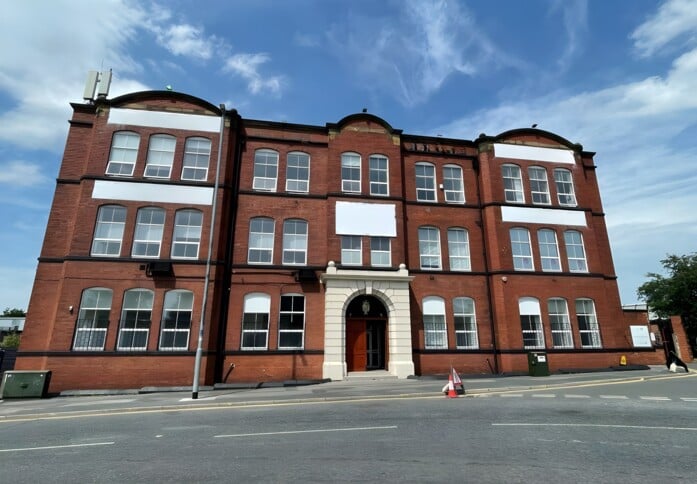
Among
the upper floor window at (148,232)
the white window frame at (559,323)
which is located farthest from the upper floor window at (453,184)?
the upper floor window at (148,232)

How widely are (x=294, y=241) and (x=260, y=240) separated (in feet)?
5.83

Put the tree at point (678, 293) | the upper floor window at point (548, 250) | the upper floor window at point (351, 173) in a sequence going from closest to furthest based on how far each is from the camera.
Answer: the upper floor window at point (351, 173)
the upper floor window at point (548, 250)
the tree at point (678, 293)

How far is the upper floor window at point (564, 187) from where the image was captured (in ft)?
75.4

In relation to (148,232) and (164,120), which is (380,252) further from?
(164,120)

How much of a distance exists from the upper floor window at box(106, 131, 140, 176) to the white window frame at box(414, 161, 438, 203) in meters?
15.6

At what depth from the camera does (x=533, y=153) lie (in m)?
23.2

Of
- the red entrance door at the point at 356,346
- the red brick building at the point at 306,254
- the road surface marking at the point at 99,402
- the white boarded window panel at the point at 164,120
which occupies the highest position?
the white boarded window panel at the point at 164,120

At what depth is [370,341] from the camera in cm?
1958

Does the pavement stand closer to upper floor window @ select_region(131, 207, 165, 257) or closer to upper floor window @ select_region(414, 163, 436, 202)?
upper floor window @ select_region(131, 207, 165, 257)

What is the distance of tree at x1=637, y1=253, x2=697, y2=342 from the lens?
35.1m

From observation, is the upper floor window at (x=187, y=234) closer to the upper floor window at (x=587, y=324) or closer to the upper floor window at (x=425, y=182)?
the upper floor window at (x=425, y=182)

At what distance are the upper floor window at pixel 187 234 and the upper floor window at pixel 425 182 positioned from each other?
1232cm

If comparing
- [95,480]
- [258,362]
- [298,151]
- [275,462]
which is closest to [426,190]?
[298,151]

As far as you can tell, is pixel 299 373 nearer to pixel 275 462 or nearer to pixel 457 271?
pixel 457 271
